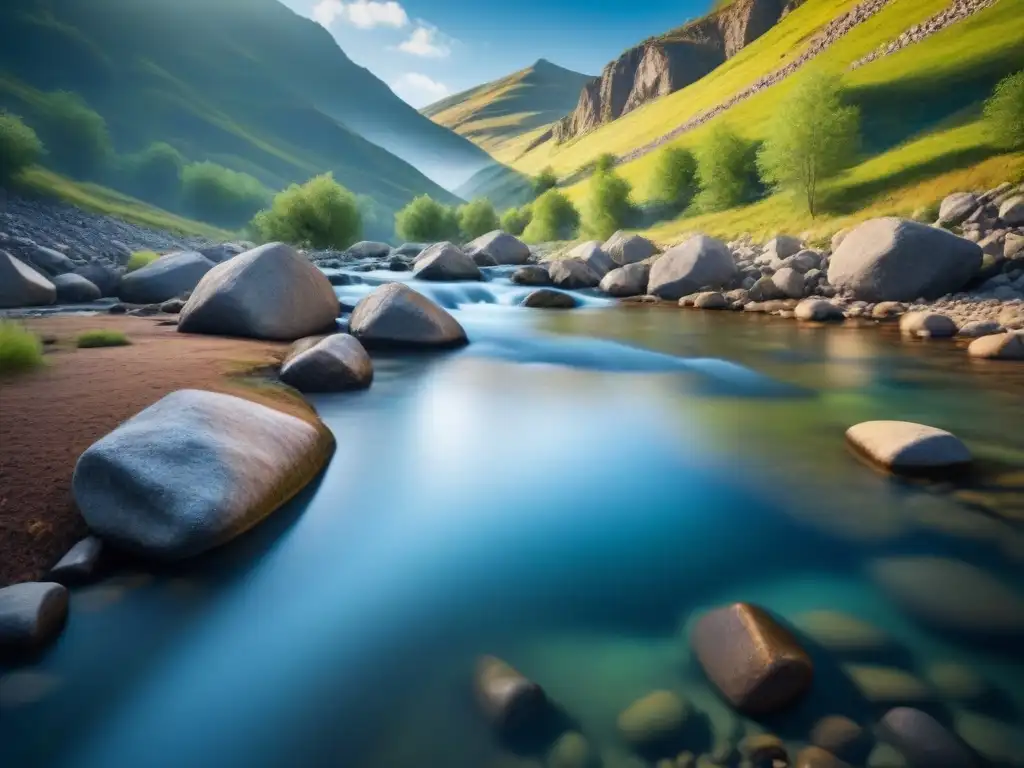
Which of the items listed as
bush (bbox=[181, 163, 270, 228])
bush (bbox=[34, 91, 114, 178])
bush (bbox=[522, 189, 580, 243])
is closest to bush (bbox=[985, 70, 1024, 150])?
bush (bbox=[522, 189, 580, 243])

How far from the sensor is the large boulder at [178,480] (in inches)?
179

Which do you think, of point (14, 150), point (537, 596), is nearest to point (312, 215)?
point (14, 150)

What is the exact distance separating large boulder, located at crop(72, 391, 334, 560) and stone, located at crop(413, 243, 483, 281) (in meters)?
24.2

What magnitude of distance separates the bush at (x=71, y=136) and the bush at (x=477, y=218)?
2134 inches

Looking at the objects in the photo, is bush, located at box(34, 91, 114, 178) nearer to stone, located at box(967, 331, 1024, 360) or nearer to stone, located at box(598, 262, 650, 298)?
stone, located at box(598, 262, 650, 298)

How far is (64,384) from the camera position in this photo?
7430mm

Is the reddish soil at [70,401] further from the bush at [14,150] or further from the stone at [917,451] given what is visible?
the bush at [14,150]

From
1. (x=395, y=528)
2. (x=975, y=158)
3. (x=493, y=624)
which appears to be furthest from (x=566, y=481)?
(x=975, y=158)

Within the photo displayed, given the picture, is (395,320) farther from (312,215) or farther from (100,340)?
(312,215)

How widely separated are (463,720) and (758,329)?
16658 mm

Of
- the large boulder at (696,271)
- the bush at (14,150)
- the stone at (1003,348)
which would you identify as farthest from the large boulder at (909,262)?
the bush at (14,150)

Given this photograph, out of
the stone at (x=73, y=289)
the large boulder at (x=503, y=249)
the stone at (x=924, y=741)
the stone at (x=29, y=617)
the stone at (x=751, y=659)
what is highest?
the large boulder at (x=503, y=249)

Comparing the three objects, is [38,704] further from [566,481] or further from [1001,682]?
[1001,682]

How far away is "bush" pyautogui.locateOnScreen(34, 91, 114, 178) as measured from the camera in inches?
3179
